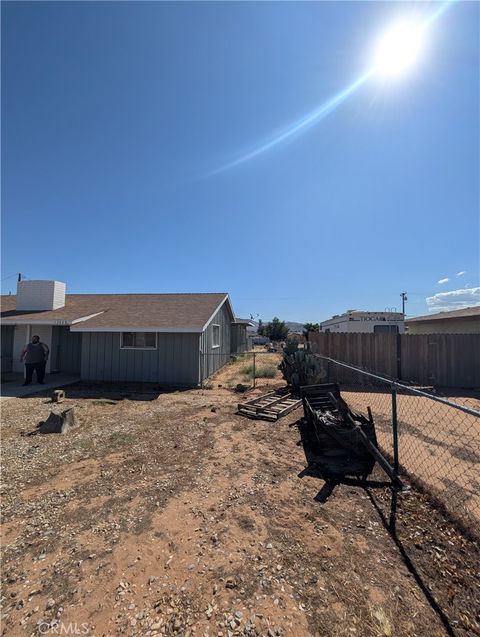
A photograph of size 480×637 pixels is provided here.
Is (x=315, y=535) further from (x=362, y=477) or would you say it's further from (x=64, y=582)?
(x=64, y=582)

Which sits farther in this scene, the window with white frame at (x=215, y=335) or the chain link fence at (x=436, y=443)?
the window with white frame at (x=215, y=335)

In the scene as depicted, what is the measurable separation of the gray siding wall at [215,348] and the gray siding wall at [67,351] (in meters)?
5.71

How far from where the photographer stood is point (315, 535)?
2.94 metres

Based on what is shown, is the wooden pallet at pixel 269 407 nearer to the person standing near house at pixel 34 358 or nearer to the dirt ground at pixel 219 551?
the dirt ground at pixel 219 551

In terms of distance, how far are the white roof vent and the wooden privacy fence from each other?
38.4ft

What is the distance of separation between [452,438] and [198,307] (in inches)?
394

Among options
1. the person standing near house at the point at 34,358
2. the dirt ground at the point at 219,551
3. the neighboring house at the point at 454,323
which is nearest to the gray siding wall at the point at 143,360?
the person standing near house at the point at 34,358

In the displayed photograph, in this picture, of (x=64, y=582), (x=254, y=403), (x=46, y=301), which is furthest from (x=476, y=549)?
(x=46, y=301)

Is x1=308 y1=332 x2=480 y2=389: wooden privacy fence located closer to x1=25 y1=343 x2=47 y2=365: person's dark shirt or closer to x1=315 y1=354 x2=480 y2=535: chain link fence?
x1=315 y1=354 x2=480 y2=535: chain link fence

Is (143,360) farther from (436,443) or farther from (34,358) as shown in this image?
(436,443)

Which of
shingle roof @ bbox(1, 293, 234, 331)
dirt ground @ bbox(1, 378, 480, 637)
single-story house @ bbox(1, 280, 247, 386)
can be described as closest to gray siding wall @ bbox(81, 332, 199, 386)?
single-story house @ bbox(1, 280, 247, 386)

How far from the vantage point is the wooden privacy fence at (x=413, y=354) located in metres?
10.7

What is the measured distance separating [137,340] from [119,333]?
2.40 ft

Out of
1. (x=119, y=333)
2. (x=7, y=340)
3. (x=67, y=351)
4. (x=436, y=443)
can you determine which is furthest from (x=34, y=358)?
(x=436, y=443)
